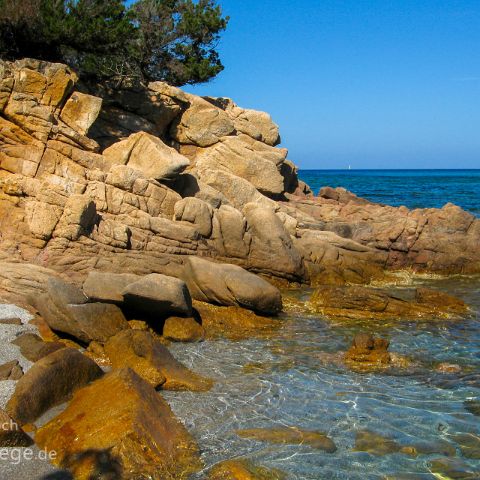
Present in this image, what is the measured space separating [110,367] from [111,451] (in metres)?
4.18

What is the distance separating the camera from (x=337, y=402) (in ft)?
35.6

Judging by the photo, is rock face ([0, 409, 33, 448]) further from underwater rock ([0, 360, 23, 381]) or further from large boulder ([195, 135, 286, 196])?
large boulder ([195, 135, 286, 196])

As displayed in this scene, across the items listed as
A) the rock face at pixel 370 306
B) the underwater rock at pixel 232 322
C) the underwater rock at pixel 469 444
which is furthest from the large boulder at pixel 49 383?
the rock face at pixel 370 306

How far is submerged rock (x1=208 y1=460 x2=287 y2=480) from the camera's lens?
7875mm

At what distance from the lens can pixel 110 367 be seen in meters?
12.0

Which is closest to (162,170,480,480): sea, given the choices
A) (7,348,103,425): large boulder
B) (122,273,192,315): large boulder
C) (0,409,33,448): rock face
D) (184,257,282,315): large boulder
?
(184,257,282,315): large boulder

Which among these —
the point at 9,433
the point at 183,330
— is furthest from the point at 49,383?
the point at 183,330

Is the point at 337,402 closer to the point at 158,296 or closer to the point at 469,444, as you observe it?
the point at 469,444

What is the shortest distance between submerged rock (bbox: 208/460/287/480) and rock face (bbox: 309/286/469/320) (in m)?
9.38

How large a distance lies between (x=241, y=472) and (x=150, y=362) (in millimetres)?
3826

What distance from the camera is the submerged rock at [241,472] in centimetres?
788

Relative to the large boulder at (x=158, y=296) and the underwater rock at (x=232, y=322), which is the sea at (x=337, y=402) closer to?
the underwater rock at (x=232, y=322)

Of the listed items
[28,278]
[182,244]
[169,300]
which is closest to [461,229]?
[182,244]

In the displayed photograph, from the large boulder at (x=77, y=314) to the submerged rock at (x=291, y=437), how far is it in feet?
16.0
